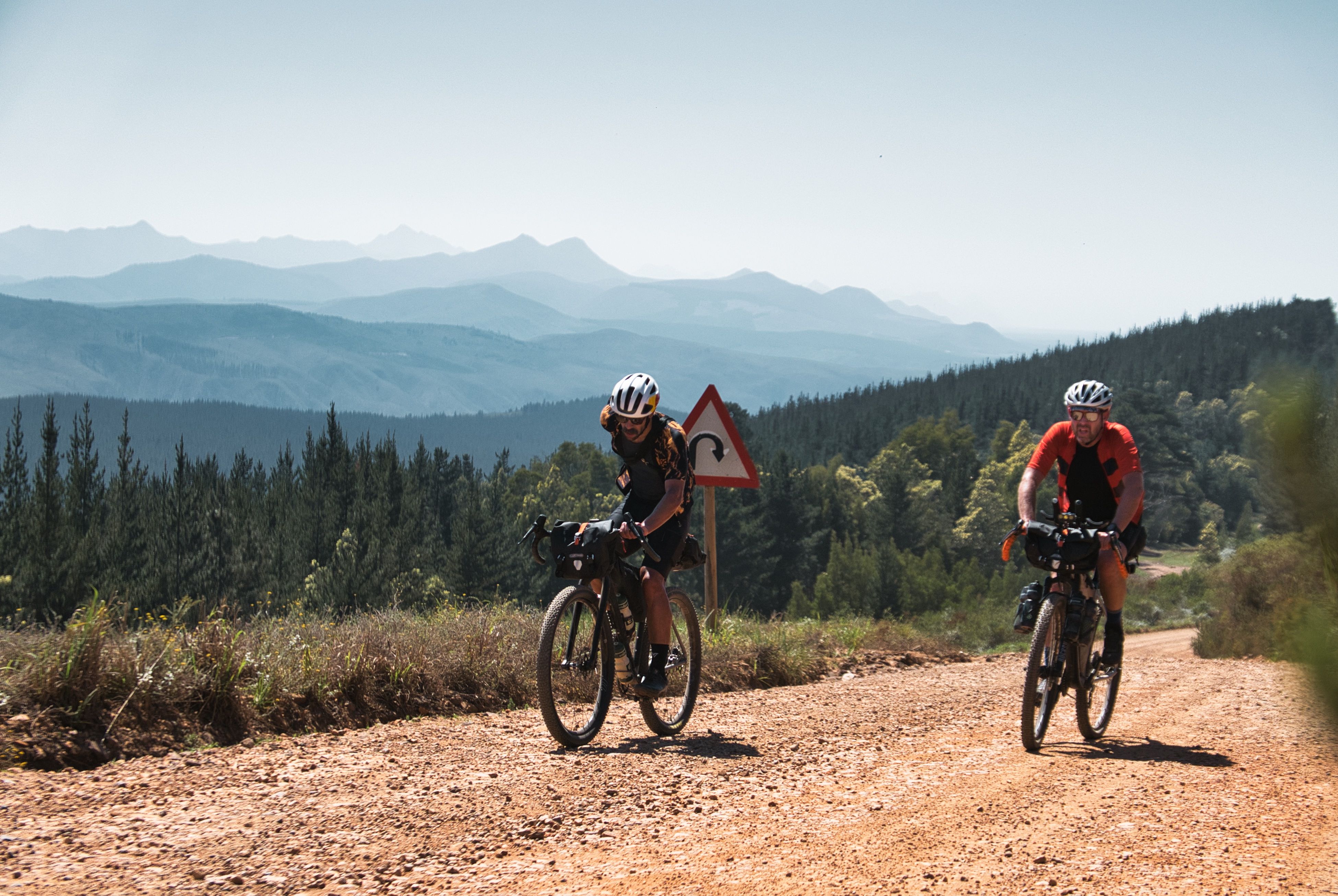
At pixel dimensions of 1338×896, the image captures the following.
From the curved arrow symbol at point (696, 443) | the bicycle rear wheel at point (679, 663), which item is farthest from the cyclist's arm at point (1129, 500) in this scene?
the bicycle rear wheel at point (679, 663)

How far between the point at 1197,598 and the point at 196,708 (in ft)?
193

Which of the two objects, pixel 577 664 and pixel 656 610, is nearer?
pixel 577 664

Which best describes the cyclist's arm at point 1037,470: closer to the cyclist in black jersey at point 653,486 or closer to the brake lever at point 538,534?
the cyclist in black jersey at point 653,486

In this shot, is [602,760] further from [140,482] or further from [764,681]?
[140,482]

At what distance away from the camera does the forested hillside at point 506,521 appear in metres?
82.2

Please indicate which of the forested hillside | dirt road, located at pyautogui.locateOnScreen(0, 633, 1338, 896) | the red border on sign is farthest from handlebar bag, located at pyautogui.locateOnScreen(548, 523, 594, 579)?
the forested hillside

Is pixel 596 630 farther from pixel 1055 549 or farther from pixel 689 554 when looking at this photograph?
pixel 1055 549

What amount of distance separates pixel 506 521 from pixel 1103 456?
324 ft

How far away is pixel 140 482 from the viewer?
396 ft

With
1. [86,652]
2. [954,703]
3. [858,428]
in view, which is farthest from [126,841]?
[858,428]

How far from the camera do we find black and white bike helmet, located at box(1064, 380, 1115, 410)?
709 cm

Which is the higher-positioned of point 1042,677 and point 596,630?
point 596,630

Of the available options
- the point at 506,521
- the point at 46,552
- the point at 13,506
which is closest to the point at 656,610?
the point at 46,552

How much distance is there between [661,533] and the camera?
270 inches
